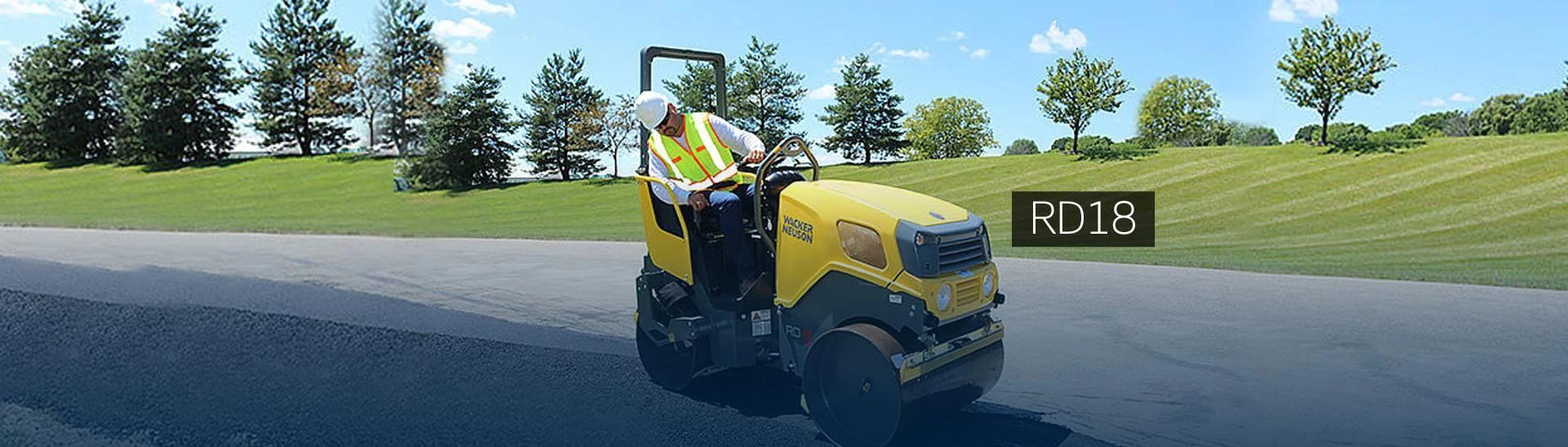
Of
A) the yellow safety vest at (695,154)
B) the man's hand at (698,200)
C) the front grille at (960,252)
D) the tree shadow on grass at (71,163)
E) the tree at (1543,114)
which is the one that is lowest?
the front grille at (960,252)

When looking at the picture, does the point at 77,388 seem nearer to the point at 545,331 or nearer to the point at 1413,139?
the point at 545,331

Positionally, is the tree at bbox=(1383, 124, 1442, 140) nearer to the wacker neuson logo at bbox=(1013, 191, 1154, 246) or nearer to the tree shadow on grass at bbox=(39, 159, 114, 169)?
the wacker neuson logo at bbox=(1013, 191, 1154, 246)

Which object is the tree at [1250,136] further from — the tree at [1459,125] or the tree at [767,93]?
the tree at [767,93]

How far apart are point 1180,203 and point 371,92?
74.6 feet

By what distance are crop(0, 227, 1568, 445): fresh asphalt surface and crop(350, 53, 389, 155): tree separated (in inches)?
155

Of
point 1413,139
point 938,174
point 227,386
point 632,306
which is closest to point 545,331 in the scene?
point 632,306

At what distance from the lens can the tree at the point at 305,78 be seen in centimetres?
2127

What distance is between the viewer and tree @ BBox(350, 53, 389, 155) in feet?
47.1

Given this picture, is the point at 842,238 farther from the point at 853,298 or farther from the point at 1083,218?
the point at 1083,218

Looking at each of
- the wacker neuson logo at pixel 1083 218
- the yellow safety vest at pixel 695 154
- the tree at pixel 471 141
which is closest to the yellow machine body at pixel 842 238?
the yellow safety vest at pixel 695 154

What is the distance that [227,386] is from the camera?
6172 millimetres

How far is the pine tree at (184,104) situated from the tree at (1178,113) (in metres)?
61.5

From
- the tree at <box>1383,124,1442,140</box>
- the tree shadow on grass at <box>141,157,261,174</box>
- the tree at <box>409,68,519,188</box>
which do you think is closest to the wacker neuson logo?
the tree at <box>1383,124,1442,140</box>

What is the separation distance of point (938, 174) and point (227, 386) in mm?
34197
